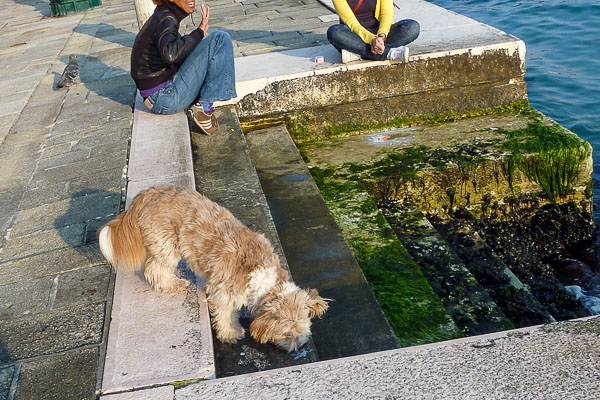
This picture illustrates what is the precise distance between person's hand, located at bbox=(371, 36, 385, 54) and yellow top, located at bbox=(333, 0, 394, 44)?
11 cm

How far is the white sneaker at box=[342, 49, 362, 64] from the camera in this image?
6415 mm

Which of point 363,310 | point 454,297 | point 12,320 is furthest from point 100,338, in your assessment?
point 454,297

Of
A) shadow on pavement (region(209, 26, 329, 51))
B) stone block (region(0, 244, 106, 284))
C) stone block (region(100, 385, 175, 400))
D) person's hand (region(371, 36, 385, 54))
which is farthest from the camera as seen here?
shadow on pavement (region(209, 26, 329, 51))

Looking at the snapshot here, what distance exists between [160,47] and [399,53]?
2.43 meters

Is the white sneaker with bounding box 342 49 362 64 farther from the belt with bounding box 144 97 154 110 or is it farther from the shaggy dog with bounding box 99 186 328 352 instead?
the shaggy dog with bounding box 99 186 328 352

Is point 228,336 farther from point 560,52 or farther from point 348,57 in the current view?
point 560,52

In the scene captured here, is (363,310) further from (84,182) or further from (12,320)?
(84,182)

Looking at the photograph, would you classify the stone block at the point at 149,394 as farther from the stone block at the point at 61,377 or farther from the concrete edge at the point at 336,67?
the concrete edge at the point at 336,67

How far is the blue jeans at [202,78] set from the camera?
18.5 feet

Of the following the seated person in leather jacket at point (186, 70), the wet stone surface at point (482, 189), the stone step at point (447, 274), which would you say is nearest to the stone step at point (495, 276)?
the wet stone surface at point (482, 189)

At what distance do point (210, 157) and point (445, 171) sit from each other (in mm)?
2119

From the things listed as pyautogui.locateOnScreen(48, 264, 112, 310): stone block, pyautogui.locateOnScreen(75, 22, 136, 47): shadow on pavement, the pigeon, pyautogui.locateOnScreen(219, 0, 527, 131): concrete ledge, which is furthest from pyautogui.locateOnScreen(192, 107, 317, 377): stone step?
pyautogui.locateOnScreen(75, 22, 136, 47): shadow on pavement

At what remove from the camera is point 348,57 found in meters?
6.44

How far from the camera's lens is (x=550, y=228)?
5.63 m
